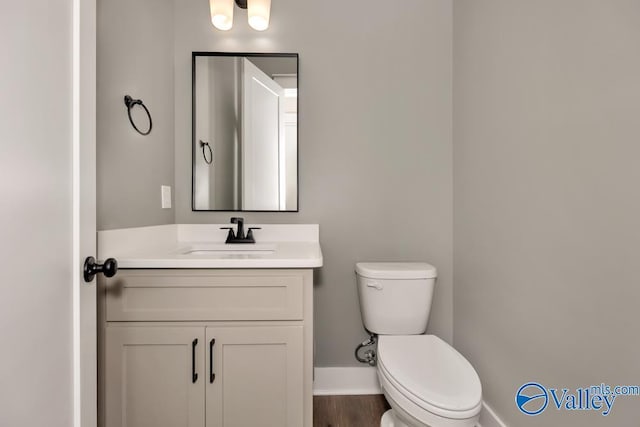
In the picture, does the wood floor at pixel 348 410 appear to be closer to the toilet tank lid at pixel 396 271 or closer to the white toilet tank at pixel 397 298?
the white toilet tank at pixel 397 298

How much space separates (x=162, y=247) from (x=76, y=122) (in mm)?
862

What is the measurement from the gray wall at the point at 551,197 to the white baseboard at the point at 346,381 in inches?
20.9

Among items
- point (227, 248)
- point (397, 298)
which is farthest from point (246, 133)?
point (397, 298)

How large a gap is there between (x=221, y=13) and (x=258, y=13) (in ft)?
0.60

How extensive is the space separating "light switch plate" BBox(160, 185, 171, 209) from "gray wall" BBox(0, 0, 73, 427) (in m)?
0.92

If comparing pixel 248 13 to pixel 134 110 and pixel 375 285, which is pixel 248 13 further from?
pixel 375 285

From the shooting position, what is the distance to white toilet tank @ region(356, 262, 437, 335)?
145cm

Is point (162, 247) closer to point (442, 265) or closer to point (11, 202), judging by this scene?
point (11, 202)

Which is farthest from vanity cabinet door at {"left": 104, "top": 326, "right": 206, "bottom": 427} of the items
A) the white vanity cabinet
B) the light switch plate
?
the light switch plate

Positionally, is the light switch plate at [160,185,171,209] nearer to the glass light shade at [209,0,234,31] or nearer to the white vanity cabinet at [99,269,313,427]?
the white vanity cabinet at [99,269,313,427]

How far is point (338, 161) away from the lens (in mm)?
1692

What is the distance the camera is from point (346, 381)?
1.70 meters

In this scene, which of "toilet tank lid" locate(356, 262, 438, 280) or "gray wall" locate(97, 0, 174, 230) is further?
"toilet tank lid" locate(356, 262, 438, 280)

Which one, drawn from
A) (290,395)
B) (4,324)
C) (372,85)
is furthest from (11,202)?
(372,85)
